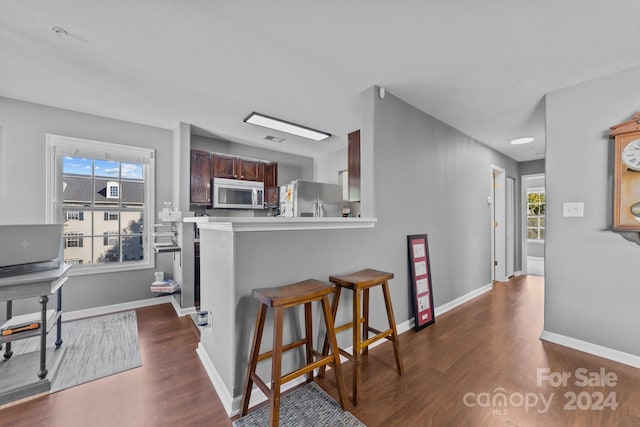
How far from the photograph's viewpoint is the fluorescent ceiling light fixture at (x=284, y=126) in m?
3.29

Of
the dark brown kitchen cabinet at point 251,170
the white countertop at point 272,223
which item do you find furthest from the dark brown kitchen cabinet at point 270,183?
the white countertop at point 272,223

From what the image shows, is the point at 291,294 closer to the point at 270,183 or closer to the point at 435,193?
the point at 435,193

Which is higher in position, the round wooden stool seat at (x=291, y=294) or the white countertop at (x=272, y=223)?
the white countertop at (x=272, y=223)

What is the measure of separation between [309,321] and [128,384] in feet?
4.57

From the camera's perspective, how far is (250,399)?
5.54ft

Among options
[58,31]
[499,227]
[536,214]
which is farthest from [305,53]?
[536,214]

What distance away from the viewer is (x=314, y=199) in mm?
4105

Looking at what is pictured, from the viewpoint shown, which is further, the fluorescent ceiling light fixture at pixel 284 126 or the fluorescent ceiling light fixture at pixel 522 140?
the fluorescent ceiling light fixture at pixel 522 140

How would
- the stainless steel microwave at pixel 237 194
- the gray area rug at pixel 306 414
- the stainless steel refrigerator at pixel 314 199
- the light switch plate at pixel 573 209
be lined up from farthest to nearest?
the stainless steel refrigerator at pixel 314 199 → the stainless steel microwave at pixel 237 194 → the light switch plate at pixel 573 209 → the gray area rug at pixel 306 414

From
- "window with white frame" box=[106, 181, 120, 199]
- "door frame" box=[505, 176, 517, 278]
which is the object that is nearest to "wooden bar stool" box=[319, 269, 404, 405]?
"window with white frame" box=[106, 181, 120, 199]

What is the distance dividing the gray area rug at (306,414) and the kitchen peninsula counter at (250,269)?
0.44 feet

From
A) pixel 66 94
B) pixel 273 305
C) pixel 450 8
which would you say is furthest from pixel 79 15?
pixel 450 8

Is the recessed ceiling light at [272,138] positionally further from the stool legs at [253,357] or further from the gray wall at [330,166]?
the stool legs at [253,357]

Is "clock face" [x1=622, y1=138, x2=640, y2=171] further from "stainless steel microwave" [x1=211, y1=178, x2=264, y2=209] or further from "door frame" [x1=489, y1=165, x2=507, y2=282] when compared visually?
"stainless steel microwave" [x1=211, y1=178, x2=264, y2=209]
